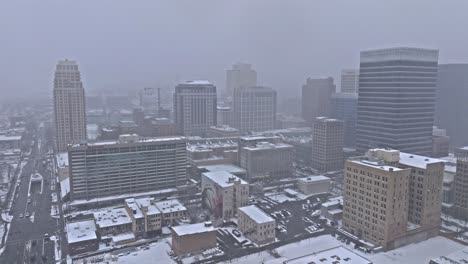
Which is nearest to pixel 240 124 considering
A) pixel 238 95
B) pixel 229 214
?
pixel 238 95

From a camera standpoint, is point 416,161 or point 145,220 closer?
point 416,161

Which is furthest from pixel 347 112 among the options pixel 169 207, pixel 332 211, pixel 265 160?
pixel 169 207

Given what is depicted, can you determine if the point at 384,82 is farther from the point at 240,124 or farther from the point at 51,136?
the point at 51,136

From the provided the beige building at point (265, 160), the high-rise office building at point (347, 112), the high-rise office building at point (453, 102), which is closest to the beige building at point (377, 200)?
the beige building at point (265, 160)

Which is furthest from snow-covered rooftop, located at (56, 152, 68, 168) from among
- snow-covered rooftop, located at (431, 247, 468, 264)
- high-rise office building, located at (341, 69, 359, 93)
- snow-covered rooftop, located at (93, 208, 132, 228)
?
high-rise office building, located at (341, 69, 359, 93)

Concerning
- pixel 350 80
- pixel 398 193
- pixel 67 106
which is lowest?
pixel 398 193

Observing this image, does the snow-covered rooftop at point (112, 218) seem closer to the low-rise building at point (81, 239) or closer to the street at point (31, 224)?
the low-rise building at point (81, 239)

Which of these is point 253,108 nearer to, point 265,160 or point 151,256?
Answer: point 265,160
